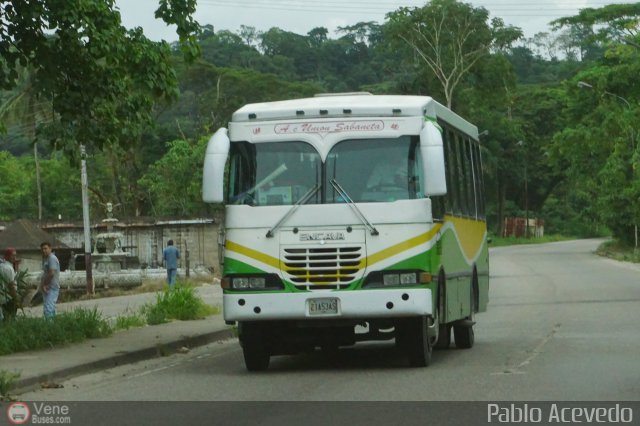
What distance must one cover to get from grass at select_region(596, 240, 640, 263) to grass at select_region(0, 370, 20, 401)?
4523 cm

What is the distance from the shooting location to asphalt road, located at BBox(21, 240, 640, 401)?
41.1 ft

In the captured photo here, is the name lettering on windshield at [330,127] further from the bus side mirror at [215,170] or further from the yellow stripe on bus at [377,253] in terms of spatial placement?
the yellow stripe on bus at [377,253]

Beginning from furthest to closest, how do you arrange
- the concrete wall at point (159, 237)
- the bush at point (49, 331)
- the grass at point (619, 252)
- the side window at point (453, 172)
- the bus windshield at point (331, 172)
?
the grass at point (619, 252) < the concrete wall at point (159, 237) < the bush at point (49, 331) < the side window at point (453, 172) < the bus windshield at point (331, 172)

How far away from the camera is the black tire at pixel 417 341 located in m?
14.9

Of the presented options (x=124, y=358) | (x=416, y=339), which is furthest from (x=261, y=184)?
(x=124, y=358)

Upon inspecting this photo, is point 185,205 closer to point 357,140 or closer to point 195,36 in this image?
point 195,36

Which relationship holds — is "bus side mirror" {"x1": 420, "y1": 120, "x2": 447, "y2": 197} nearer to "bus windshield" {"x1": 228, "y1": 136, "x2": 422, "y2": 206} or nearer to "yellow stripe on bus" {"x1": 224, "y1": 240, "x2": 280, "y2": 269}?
"bus windshield" {"x1": 228, "y1": 136, "x2": 422, "y2": 206}

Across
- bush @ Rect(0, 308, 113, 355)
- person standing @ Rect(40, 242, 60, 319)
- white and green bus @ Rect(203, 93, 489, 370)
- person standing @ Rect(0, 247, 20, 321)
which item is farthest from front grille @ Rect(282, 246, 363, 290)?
person standing @ Rect(40, 242, 60, 319)

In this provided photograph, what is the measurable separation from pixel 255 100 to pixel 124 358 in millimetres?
65215

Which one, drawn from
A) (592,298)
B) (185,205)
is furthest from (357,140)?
(185,205)

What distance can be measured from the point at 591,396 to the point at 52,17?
388 inches

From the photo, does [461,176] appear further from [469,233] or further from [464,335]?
[464,335]

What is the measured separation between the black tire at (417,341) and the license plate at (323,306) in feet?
3.28

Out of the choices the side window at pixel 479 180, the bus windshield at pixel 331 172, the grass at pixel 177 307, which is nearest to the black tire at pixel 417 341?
the bus windshield at pixel 331 172
